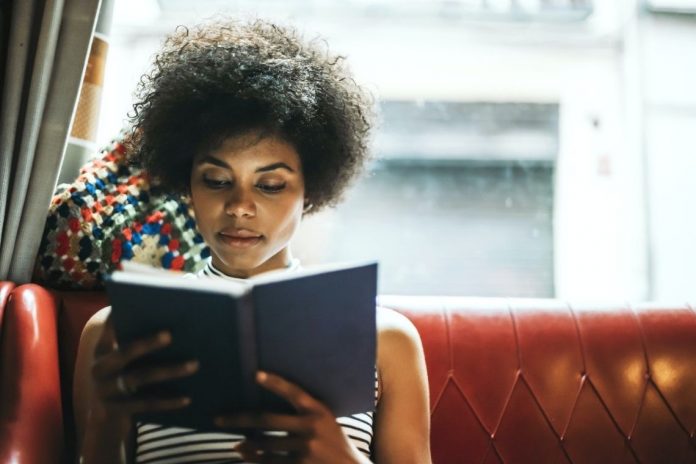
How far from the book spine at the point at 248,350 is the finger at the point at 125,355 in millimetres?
104

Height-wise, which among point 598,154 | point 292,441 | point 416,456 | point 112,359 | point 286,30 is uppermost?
point 286,30

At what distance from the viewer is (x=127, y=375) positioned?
83 centimetres

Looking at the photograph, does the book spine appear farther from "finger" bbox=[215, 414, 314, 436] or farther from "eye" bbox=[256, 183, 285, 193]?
"eye" bbox=[256, 183, 285, 193]

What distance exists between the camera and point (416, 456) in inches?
46.5

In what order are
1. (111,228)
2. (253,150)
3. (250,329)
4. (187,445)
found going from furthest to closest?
1. (111,228)
2. (253,150)
3. (187,445)
4. (250,329)

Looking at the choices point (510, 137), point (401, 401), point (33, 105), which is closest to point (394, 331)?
point (401, 401)

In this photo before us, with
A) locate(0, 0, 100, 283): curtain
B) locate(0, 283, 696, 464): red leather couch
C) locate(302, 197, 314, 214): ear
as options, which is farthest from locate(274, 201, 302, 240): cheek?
locate(0, 0, 100, 283): curtain

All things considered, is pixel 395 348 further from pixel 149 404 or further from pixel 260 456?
pixel 149 404

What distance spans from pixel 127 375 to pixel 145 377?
30 mm

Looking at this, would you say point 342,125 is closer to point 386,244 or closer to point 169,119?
point 169,119

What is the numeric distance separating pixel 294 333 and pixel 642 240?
1773mm

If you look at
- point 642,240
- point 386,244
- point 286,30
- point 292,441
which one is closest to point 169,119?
point 286,30

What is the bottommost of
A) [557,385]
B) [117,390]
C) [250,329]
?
[557,385]

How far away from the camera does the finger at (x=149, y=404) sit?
2.69 ft
